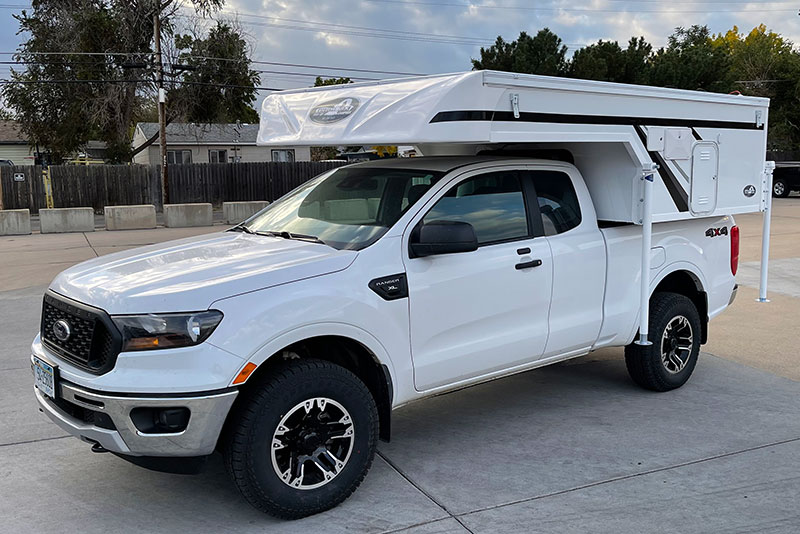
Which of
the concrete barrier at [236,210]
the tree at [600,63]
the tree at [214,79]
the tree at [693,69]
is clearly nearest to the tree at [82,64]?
the tree at [214,79]

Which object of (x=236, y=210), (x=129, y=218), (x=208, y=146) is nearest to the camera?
(x=129, y=218)

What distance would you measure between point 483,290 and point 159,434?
2.04 m

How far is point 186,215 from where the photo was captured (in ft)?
72.1

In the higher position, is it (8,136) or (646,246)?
(8,136)

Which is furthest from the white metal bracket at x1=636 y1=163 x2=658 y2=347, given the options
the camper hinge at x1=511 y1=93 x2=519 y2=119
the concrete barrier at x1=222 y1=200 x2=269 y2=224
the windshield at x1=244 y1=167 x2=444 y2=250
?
the concrete barrier at x1=222 y1=200 x2=269 y2=224

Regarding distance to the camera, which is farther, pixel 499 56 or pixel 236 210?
pixel 499 56

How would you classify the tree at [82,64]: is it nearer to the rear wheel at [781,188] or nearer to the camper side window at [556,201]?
the rear wheel at [781,188]

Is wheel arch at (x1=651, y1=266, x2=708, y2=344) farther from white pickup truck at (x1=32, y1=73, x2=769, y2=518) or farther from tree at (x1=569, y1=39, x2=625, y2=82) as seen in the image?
tree at (x1=569, y1=39, x2=625, y2=82)

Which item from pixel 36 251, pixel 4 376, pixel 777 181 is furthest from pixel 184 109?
pixel 4 376

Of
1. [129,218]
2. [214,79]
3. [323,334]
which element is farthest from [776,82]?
[323,334]

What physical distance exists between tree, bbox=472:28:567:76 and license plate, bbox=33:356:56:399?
1011 inches

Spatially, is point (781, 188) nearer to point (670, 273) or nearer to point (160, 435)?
point (670, 273)

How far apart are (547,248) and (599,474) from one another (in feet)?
4.77

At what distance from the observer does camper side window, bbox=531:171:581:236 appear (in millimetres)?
5008
